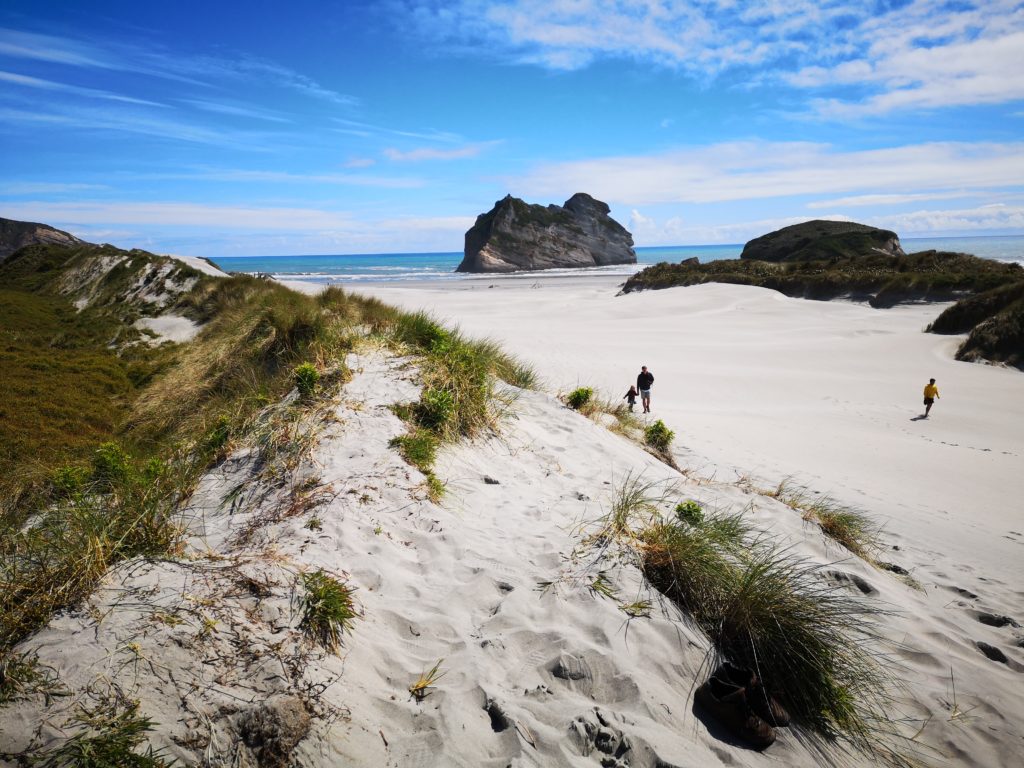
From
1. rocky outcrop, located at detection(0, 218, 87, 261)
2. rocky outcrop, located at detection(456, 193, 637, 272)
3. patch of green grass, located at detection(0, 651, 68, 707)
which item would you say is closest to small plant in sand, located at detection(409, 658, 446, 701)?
patch of green grass, located at detection(0, 651, 68, 707)

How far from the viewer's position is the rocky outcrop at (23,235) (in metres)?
32.0

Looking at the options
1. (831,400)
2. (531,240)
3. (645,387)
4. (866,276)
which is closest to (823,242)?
(866,276)

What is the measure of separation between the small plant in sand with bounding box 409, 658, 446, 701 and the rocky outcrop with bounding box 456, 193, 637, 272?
83.1 metres

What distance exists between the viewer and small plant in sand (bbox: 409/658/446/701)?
282 cm

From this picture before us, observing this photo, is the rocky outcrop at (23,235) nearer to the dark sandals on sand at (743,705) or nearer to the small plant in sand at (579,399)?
the small plant in sand at (579,399)

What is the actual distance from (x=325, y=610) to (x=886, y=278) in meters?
39.0

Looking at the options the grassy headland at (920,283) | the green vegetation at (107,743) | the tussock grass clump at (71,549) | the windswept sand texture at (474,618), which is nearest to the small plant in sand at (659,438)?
the windswept sand texture at (474,618)

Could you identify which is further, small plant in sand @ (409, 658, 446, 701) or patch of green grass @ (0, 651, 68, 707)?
small plant in sand @ (409, 658, 446, 701)

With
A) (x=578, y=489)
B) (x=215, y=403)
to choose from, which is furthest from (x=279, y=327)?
(x=578, y=489)

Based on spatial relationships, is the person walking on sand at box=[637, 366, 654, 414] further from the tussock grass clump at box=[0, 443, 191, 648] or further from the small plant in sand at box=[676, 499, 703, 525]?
the tussock grass clump at box=[0, 443, 191, 648]

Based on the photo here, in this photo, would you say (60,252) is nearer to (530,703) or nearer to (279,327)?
(279,327)

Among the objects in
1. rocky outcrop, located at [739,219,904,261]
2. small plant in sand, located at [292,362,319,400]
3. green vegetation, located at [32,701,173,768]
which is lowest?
green vegetation, located at [32,701,173,768]

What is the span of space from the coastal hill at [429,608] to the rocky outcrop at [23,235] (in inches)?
1465

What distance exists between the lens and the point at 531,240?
89.1 meters
